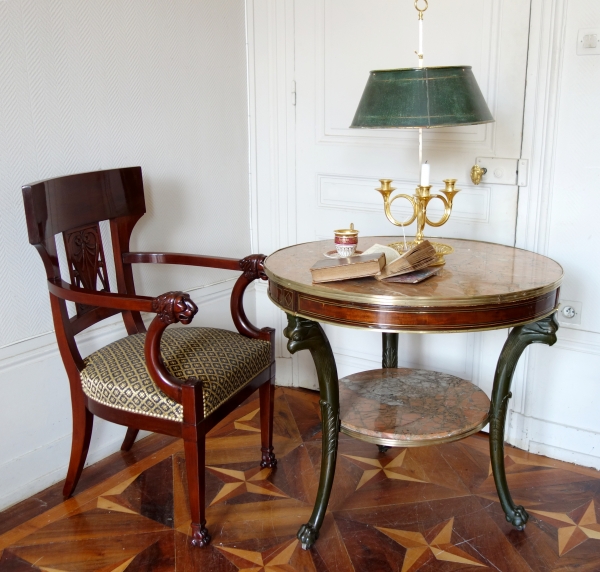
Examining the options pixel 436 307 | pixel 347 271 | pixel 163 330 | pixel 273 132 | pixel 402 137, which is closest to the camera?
pixel 436 307

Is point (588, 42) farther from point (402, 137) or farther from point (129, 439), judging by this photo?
point (129, 439)

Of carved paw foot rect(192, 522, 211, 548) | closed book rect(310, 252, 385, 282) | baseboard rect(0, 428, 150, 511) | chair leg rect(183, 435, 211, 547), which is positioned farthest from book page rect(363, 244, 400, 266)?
baseboard rect(0, 428, 150, 511)

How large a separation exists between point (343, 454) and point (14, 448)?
1.23 metres

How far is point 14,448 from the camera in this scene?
2.39 meters

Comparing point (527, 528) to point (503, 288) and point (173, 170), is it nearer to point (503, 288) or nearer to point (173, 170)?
point (503, 288)

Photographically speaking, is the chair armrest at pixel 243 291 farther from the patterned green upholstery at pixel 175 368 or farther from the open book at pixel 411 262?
the open book at pixel 411 262

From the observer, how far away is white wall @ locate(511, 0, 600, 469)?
2.38m

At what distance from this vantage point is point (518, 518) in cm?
219

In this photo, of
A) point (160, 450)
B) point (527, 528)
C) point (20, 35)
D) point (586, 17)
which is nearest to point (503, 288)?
point (527, 528)

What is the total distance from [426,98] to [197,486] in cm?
136

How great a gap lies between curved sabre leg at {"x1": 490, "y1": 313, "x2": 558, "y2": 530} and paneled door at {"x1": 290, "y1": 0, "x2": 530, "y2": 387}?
67 cm

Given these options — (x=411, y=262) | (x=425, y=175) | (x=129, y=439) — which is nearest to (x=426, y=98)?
(x=425, y=175)

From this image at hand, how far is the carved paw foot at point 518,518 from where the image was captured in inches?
86.4

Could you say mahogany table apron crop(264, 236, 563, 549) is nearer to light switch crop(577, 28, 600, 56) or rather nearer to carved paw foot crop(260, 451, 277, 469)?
carved paw foot crop(260, 451, 277, 469)
